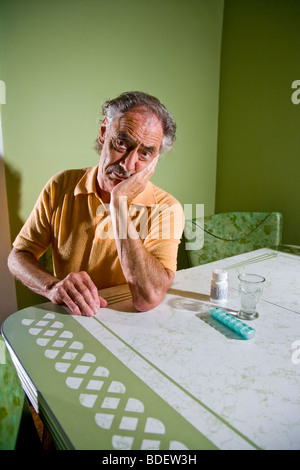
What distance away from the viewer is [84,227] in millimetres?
1347

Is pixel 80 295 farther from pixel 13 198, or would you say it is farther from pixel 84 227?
pixel 13 198

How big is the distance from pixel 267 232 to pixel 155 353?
1.57 metres

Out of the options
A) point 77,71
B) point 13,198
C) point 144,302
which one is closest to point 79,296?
point 144,302

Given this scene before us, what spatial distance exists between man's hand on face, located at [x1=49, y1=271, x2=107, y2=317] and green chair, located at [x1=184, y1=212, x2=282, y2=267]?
40.1 inches

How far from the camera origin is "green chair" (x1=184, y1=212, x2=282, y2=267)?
193 cm

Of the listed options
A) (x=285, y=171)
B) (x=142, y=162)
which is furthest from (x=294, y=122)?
(x=142, y=162)

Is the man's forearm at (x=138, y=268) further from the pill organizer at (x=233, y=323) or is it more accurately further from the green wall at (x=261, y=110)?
the green wall at (x=261, y=110)

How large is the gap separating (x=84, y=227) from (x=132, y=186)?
29 cm

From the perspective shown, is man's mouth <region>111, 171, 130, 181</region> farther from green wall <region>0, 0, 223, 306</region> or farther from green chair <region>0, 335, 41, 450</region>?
green chair <region>0, 335, 41, 450</region>
